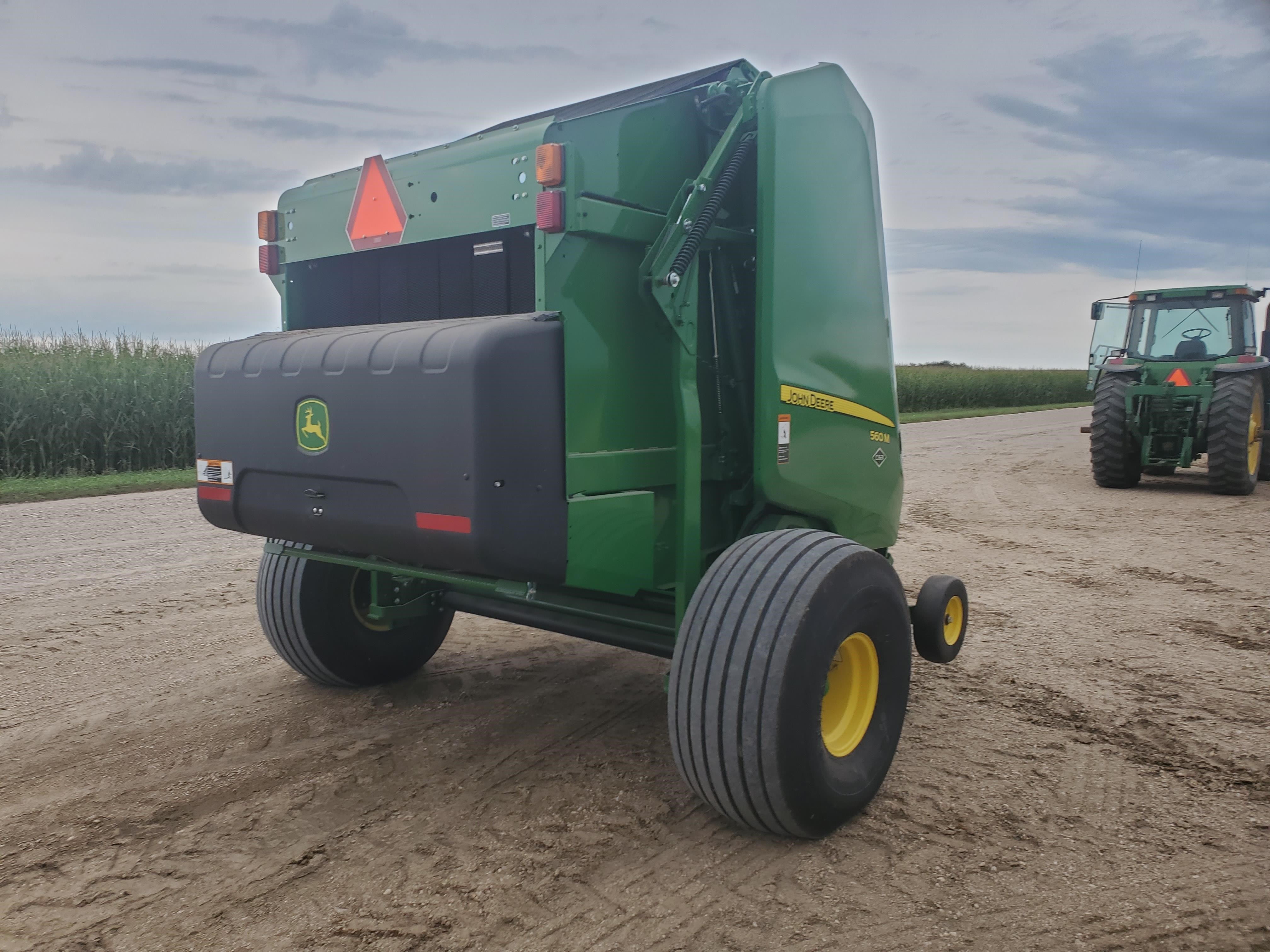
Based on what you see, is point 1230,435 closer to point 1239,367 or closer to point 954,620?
point 1239,367

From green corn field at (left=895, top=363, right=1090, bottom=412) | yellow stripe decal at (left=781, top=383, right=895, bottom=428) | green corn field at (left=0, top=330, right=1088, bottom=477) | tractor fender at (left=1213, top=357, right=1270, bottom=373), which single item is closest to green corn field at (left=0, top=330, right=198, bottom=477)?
green corn field at (left=0, top=330, right=1088, bottom=477)

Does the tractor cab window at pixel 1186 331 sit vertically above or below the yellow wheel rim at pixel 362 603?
above

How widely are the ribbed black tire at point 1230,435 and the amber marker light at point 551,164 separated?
998cm

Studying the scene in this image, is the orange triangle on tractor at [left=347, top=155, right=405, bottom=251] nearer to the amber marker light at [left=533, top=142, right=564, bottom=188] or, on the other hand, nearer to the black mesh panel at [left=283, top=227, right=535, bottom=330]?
the black mesh panel at [left=283, top=227, right=535, bottom=330]

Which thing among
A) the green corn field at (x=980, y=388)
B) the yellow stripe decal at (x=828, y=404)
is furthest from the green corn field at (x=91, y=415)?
the green corn field at (x=980, y=388)

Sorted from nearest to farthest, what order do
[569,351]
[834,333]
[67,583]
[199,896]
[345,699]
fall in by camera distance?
[199,896]
[569,351]
[834,333]
[345,699]
[67,583]

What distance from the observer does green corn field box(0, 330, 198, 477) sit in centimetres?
1213

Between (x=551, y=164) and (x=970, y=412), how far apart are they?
2558cm

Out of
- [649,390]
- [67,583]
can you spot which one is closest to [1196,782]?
[649,390]

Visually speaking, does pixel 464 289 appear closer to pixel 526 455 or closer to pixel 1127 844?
pixel 526 455

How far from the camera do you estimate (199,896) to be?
2.73 metres

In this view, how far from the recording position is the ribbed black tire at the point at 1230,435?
10648 millimetres

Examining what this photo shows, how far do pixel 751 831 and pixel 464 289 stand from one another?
2.00 metres

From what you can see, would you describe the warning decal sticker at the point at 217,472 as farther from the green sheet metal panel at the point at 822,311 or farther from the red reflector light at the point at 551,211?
the green sheet metal panel at the point at 822,311
